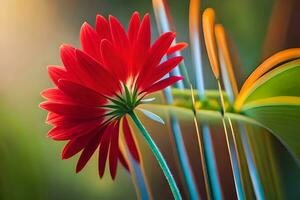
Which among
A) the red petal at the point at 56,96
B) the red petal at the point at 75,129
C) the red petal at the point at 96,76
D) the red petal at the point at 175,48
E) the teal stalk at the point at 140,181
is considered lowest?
the teal stalk at the point at 140,181

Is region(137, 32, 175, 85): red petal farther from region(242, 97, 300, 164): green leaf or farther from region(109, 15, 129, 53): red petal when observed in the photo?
region(242, 97, 300, 164): green leaf

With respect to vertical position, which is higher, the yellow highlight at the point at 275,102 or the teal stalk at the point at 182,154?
the yellow highlight at the point at 275,102

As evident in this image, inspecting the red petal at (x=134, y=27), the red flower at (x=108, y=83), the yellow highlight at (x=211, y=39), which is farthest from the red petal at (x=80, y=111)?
the yellow highlight at (x=211, y=39)

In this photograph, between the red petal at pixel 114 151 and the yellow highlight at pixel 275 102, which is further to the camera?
the red petal at pixel 114 151

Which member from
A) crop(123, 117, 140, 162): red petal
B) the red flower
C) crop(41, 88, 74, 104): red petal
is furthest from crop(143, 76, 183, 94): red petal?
crop(41, 88, 74, 104): red petal

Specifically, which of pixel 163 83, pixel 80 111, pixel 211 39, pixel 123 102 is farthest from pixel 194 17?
pixel 80 111

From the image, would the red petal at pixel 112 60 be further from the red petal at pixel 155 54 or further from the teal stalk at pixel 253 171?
the teal stalk at pixel 253 171

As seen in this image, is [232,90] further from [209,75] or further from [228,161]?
[228,161]
